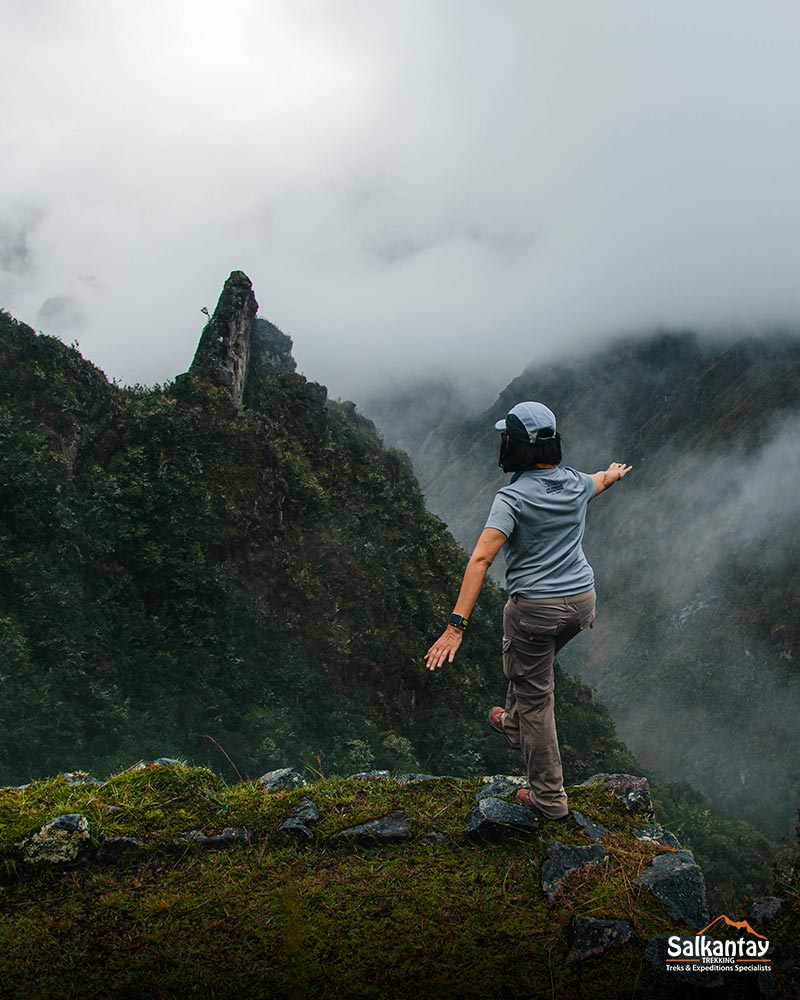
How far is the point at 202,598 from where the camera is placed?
1356 inches

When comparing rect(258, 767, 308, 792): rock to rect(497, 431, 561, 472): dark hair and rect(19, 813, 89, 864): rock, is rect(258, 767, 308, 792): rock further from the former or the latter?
rect(497, 431, 561, 472): dark hair

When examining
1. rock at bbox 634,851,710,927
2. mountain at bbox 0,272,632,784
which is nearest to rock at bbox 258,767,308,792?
rock at bbox 634,851,710,927

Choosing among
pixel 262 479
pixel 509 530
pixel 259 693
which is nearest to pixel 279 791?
pixel 509 530

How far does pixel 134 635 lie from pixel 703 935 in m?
32.1

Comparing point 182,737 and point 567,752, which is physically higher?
point 182,737

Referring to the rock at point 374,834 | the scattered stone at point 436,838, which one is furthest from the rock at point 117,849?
the scattered stone at point 436,838

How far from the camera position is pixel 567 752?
144 feet

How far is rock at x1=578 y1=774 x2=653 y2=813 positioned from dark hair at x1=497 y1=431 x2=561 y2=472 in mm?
2728

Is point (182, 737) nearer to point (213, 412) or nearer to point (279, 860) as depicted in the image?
point (213, 412)

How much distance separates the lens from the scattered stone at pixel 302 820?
4.36m

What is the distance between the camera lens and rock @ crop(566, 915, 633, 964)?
3.25 m

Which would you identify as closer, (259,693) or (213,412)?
(259,693)

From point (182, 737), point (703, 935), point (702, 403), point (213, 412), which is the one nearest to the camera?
point (703, 935)

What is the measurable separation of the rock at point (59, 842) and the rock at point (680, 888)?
3526 millimetres
